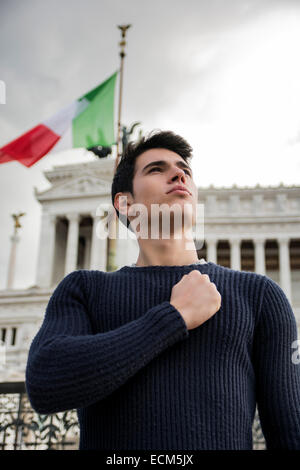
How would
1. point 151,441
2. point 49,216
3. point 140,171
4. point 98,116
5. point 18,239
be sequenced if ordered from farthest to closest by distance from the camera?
point 49,216
point 18,239
point 98,116
point 140,171
point 151,441

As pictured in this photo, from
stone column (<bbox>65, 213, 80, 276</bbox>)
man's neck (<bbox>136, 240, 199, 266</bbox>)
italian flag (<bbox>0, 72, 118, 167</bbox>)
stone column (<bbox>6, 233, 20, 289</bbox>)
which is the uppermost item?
stone column (<bbox>65, 213, 80, 276</bbox>)

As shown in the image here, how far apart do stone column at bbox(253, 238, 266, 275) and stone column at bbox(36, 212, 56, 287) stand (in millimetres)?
18955

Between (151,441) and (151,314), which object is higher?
(151,314)

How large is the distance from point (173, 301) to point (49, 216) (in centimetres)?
4654

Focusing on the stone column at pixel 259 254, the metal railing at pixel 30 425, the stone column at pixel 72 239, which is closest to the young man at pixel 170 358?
the metal railing at pixel 30 425

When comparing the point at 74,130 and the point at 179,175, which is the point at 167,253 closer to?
the point at 179,175

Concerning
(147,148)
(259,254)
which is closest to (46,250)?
(259,254)

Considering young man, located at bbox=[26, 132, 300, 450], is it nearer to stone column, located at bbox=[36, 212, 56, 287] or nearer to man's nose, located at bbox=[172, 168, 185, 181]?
man's nose, located at bbox=[172, 168, 185, 181]

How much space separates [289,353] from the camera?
2191mm

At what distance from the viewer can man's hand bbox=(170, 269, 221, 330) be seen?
2.05 m

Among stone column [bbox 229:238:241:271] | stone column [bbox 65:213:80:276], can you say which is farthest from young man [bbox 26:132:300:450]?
stone column [bbox 65:213:80:276]

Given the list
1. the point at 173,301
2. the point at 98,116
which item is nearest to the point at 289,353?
the point at 173,301

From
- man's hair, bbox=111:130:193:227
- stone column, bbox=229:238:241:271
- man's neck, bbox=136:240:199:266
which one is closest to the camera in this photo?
man's neck, bbox=136:240:199:266
